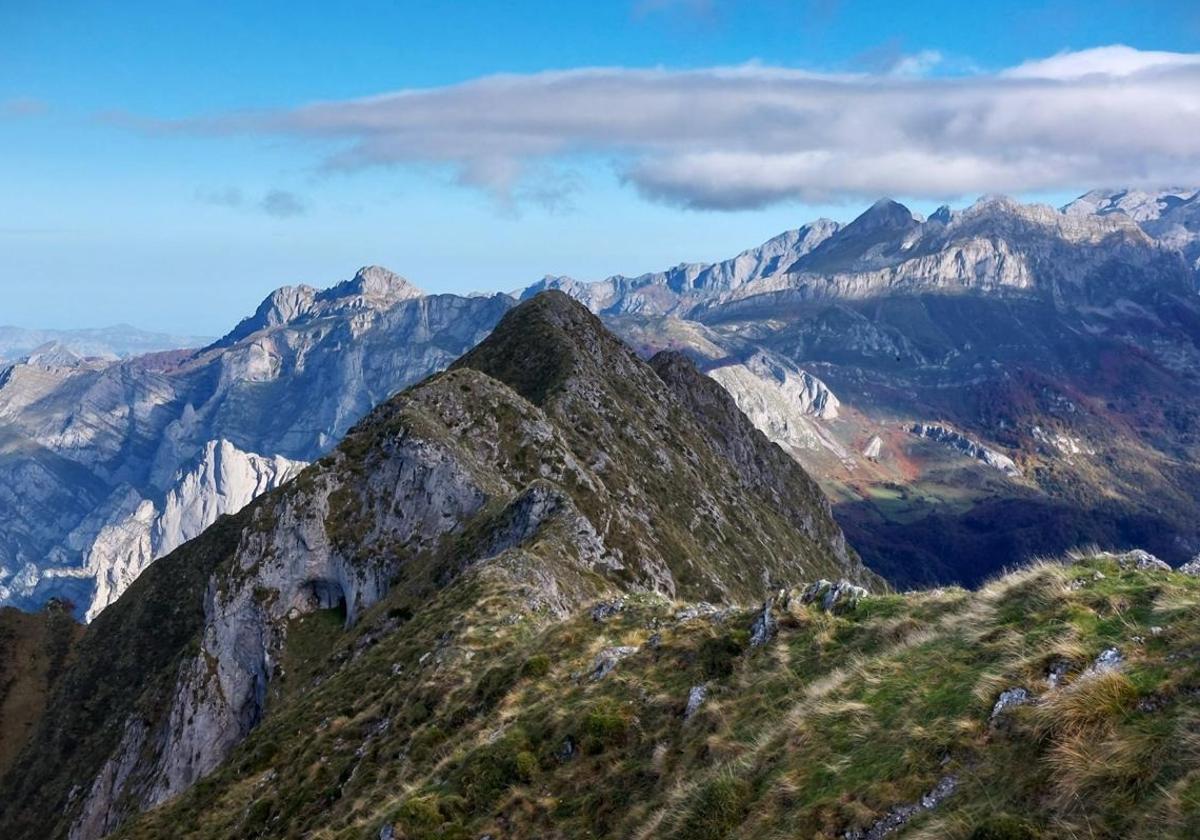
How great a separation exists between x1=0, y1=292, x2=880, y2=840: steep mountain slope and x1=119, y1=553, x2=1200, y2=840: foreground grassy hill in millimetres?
10988

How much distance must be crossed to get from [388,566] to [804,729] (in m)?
66.0

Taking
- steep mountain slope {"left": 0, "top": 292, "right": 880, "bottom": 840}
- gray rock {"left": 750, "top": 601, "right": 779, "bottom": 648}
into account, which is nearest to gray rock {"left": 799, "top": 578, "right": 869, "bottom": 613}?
gray rock {"left": 750, "top": 601, "right": 779, "bottom": 648}

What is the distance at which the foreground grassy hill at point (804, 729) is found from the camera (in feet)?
43.2

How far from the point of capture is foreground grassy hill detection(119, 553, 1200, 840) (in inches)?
519

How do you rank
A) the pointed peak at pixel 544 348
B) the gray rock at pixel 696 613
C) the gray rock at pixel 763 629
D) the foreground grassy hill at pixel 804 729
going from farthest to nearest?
the pointed peak at pixel 544 348, the gray rock at pixel 696 613, the gray rock at pixel 763 629, the foreground grassy hill at pixel 804 729

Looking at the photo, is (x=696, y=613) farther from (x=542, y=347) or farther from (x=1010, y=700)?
(x=542, y=347)

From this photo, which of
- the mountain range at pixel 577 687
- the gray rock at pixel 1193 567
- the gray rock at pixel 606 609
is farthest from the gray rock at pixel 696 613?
the gray rock at pixel 1193 567

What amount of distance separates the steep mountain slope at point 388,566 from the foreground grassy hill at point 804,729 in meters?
11.0

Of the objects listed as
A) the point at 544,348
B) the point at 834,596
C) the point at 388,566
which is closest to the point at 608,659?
the point at 834,596

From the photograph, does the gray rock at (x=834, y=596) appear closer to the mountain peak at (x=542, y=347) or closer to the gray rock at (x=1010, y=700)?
the gray rock at (x=1010, y=700)

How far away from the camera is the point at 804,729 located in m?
17.8

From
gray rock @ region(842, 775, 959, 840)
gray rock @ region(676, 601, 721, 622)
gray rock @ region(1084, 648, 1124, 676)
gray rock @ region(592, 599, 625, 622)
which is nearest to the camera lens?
gray rock @ region(842, 775, 959, 840)

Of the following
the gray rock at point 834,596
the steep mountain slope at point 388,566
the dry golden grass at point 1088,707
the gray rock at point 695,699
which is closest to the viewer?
the dry golden grass at point 1088,707

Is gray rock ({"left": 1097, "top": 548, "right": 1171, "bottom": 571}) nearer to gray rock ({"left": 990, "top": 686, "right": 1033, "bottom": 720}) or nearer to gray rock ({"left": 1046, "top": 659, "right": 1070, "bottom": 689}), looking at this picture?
gray rock ({"left": 1046, "top": 659, "right": 1070, "bottom": 689})
